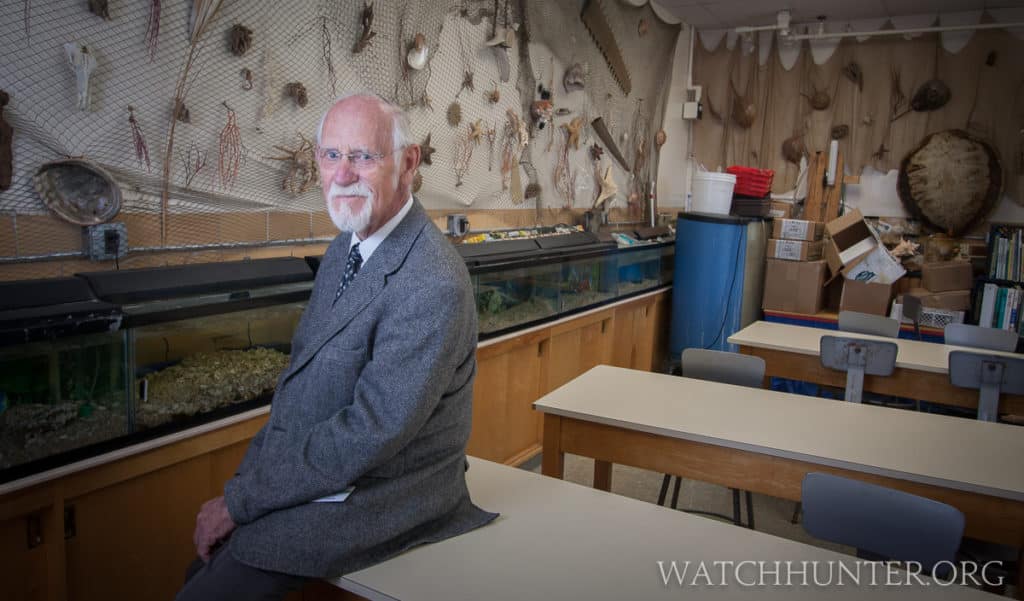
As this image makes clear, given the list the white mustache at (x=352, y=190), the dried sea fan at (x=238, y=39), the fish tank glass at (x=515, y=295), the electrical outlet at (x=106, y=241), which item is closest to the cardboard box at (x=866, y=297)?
the fish tank glass at (x=515, y=295)

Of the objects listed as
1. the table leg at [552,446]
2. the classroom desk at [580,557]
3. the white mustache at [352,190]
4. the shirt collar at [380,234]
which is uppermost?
the white mustache at [352,190]

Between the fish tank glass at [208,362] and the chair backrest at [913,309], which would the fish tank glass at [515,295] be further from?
the chair backrest at [913,309]

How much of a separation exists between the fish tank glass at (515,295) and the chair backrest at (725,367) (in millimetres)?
938

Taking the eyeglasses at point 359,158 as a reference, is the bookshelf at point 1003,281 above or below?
below

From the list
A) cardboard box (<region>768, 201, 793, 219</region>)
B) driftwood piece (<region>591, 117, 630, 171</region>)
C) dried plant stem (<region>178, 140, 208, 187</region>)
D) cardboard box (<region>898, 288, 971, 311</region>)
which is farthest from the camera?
cardboard box (<region>768, 201, 793, 219</region>)

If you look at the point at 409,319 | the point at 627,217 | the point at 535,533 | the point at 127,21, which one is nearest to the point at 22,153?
the point at 127,21

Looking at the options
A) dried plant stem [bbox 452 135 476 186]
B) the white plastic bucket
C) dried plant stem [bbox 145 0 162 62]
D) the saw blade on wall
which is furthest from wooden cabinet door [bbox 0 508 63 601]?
the white plastic bucket

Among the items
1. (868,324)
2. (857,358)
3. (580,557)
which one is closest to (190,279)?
(580,557)

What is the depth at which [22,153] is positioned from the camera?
1.92 metres

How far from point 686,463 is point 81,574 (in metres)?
1.75

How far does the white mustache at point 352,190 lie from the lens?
1.47 meters

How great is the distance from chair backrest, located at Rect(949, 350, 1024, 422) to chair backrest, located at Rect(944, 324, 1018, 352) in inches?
31.5

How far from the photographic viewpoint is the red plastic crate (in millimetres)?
5707

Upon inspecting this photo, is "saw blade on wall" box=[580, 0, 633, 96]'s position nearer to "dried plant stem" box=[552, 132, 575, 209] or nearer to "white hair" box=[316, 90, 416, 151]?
"dried plant stem" box=[552, 132, 575, 209]
